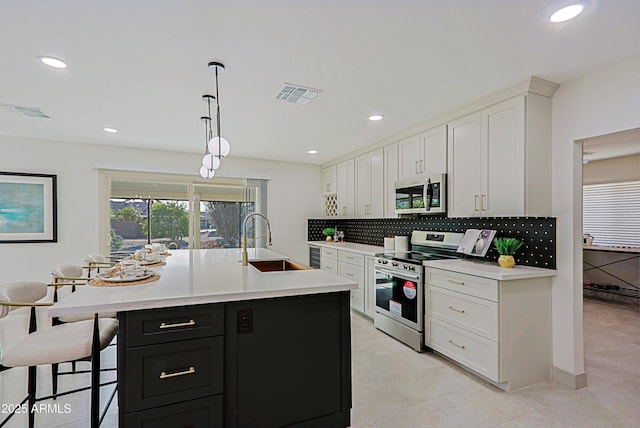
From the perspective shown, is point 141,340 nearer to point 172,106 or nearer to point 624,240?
point 172,106

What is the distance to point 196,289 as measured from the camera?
172cm

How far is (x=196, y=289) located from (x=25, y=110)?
3154 mm

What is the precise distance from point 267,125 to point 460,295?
8.90ft

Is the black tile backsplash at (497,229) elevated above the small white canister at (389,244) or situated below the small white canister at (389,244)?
above

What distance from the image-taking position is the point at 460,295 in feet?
9.00

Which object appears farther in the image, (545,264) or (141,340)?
(545,264)

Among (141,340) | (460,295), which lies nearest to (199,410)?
(141,340)

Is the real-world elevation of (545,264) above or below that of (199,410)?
above

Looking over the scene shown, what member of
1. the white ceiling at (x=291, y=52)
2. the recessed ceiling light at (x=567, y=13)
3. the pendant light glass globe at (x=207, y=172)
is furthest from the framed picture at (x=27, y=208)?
the recessed ceiling light at (x=567, y=13)

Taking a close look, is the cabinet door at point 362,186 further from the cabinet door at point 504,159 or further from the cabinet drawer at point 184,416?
the cabinet drawer at point 184,416

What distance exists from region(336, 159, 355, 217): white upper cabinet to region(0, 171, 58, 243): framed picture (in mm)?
4203

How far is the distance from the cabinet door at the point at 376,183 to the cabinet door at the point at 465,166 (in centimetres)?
123

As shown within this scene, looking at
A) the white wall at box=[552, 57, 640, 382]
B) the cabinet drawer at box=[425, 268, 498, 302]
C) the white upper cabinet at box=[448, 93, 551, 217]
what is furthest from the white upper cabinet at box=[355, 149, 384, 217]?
the white wall at box=[552, 57, 640, 382]

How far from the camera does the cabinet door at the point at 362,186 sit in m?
4.74
